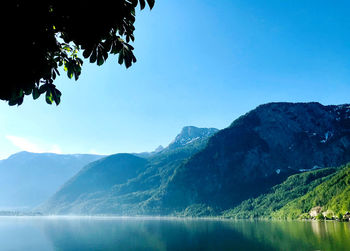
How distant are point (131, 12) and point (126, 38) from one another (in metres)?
0.59

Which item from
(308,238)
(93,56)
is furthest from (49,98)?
(308,238)

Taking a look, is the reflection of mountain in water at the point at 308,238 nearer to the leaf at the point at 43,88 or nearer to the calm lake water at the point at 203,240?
the calm lake water at the point at 203,240

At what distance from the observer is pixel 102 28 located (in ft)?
14.0

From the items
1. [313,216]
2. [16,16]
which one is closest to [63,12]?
[16,16]

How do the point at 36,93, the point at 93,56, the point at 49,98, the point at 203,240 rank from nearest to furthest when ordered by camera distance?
the point at 93,56 → the point at 36,93 → the point at 49,98 → the point at 203,240

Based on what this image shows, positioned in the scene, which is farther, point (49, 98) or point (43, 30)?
point (49, 98)

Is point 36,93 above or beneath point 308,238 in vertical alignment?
above

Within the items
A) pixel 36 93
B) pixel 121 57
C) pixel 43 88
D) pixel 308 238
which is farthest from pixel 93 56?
pixel 308 238

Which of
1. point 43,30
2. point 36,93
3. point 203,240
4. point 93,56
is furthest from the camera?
point 203,240

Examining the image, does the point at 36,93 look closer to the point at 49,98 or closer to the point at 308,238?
the point at 49,98

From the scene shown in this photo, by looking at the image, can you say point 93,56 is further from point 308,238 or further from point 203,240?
point 203,240

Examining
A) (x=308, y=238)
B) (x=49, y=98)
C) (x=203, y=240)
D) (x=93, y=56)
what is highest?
(x=93, y=56)

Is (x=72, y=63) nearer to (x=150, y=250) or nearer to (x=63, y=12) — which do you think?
(x=63, y=12)

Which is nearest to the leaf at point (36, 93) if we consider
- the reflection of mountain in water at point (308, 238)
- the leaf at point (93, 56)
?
the leaf at point (93, 56)
